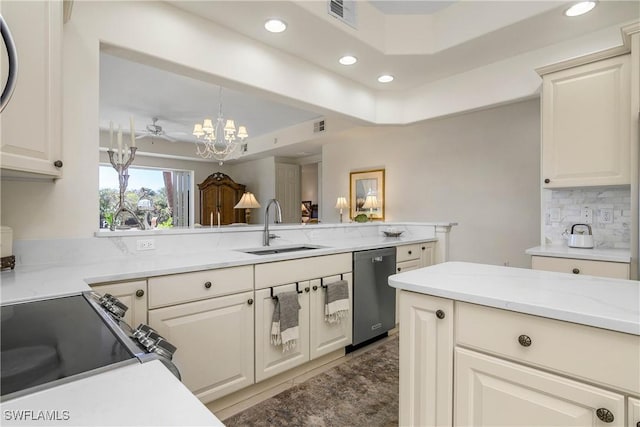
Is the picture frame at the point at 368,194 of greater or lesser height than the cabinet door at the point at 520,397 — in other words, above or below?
above

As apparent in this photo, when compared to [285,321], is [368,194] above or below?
above

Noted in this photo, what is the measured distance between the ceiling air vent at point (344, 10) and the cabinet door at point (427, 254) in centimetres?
223

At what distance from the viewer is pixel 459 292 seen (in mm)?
1111

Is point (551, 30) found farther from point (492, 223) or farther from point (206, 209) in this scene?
point (206, 209)

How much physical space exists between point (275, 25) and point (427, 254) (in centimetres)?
262

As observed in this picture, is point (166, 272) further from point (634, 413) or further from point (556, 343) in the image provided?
point (634, 413)

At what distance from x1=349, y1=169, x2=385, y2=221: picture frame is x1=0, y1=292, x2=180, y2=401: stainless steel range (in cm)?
461

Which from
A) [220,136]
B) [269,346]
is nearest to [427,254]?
[269,346]

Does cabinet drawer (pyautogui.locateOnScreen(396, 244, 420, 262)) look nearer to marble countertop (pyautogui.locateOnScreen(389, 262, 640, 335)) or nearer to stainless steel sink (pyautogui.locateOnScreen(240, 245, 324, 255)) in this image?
stainless steel sink (pyautogui.locateOnScreen(240, 245, 324, 255))

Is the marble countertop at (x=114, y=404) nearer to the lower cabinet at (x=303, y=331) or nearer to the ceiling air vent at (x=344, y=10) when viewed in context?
the lower cabinet at (x=303, y=331)

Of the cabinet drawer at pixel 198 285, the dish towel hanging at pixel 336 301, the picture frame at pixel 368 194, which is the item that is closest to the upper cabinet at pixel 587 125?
the dish towel hanging at pixel 336 301

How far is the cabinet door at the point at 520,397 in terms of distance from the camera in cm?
86

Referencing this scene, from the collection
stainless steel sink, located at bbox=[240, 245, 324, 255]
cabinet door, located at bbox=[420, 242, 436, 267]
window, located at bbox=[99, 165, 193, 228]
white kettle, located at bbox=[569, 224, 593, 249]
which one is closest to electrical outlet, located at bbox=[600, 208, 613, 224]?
white kettle, located at bbox=[569, 224, 593, 249]

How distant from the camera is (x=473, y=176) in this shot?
421cm
